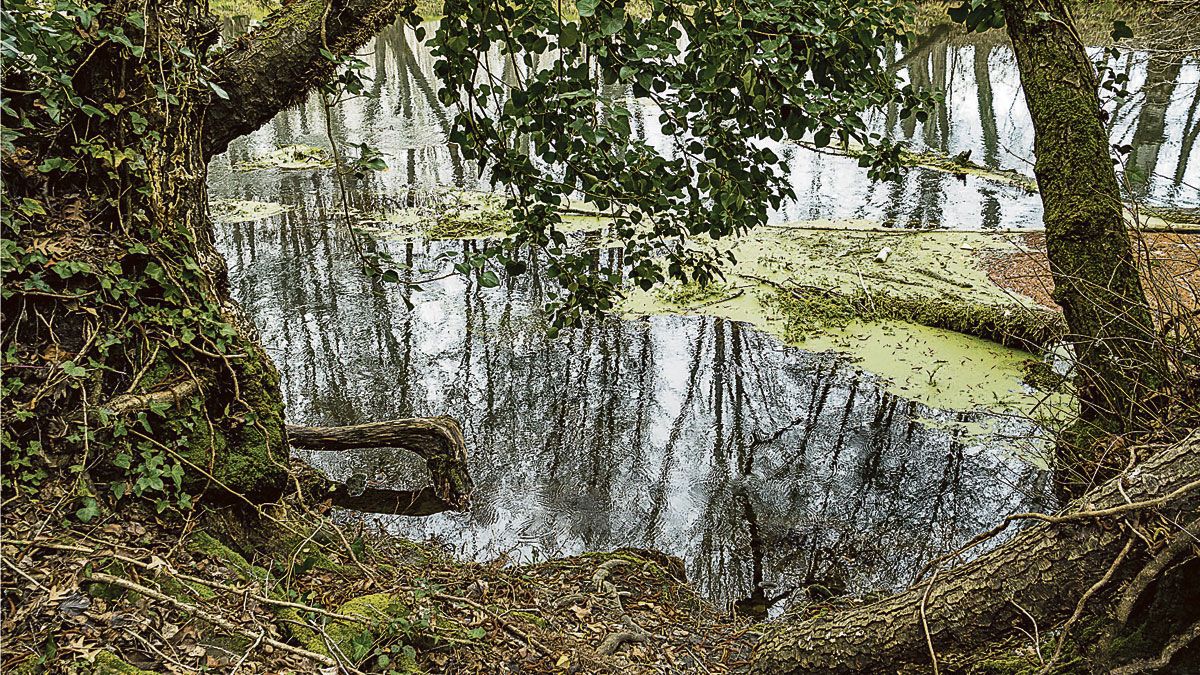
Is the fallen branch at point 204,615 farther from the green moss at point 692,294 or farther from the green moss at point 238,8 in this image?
the green moss at point 238,8

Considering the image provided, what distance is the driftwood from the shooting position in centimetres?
A: 434

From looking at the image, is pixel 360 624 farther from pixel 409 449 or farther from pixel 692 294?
pixel 692 294

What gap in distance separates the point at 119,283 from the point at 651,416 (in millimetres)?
3528

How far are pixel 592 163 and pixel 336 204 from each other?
22.3 ft

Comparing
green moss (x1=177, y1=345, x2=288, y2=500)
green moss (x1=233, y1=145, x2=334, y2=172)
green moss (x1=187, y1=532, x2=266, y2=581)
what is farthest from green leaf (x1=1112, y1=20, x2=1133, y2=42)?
green moss (x1=233, y1=145, x2=334, y2=172)

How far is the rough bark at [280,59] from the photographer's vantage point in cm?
291

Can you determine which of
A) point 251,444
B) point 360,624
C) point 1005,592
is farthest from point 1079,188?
point 251,444

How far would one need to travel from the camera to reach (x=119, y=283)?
6.79ft

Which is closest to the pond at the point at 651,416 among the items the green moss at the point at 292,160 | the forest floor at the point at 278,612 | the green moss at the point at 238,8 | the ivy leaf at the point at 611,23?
the forest floor at the point at 278,612

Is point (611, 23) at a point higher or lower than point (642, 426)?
higher

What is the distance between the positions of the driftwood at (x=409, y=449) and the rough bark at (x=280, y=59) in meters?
1.87

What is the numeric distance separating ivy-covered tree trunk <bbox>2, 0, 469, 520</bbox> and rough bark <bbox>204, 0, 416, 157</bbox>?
43 cm

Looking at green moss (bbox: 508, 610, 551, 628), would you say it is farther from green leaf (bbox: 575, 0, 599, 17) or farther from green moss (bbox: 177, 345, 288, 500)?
green leaf (bbox: 575, 0, 599, 17)

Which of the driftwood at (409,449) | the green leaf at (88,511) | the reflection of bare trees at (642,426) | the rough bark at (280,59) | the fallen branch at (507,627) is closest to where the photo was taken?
the green leaf at (88,511)
